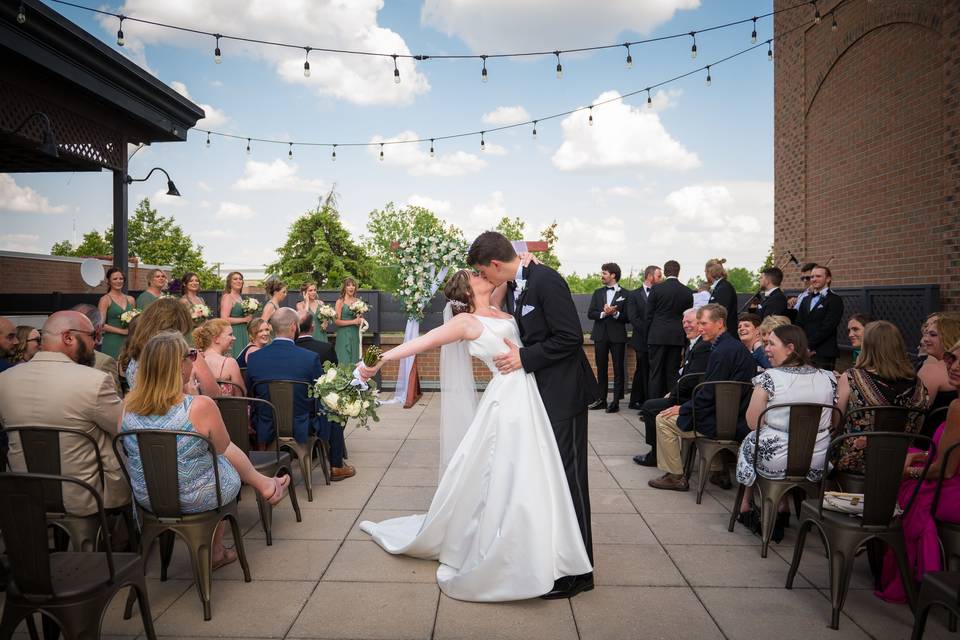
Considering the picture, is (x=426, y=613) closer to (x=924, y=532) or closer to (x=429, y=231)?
(x=924, y=532)

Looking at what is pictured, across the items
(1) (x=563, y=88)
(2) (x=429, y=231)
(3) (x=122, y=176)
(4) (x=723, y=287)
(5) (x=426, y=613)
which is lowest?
(5) (x=426, y=613)

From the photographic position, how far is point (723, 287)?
808cm

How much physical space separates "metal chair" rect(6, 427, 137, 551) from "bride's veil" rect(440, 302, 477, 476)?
6.09 ft

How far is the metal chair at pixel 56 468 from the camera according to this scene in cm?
293

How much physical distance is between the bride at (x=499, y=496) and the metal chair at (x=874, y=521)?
114 cm

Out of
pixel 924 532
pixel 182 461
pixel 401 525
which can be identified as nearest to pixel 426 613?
pixel 401 525

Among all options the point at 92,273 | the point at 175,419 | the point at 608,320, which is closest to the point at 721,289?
the point at 608,320

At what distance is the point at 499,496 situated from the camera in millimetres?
3197

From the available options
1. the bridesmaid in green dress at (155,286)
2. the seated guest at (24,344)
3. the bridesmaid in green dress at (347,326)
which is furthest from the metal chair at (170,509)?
the bridesmaid in green dress at (347,326)

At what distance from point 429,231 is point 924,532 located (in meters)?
6.88

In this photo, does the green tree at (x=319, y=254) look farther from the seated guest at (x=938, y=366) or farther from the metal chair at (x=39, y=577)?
the metal chair at (x=39, y=577)

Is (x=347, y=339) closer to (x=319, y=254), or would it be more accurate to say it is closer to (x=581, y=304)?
(x=581, y=304)

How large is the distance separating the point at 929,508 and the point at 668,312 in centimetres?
507

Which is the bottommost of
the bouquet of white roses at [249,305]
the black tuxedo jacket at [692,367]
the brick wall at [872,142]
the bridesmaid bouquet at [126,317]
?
the black tuxedo jacket at [692,367]
